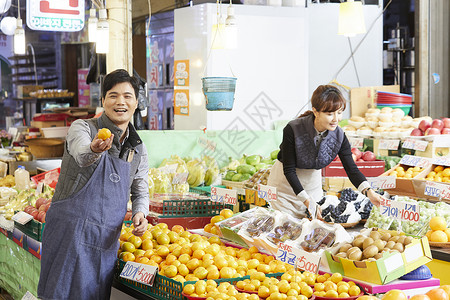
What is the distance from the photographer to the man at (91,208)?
2842 millimetres

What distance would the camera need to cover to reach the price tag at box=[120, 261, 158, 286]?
2.81 meters

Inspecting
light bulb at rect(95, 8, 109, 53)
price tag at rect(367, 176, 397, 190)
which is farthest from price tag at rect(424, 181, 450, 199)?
light bulb at rect(95, 8, 109, 53)

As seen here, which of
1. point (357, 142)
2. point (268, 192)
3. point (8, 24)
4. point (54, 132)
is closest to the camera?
point (268, 192)

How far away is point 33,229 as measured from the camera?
411 cm

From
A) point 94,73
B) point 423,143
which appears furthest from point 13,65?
point 423,143

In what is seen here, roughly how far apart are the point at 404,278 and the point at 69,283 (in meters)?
1.63

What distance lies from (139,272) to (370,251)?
1.13m

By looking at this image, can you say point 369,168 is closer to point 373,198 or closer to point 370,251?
point 373,198

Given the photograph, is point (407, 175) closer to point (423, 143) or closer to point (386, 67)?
point (423, 143)

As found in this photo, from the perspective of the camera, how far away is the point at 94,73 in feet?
31.4

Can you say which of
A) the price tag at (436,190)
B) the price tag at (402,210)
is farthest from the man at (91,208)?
the price tag at (436,190)

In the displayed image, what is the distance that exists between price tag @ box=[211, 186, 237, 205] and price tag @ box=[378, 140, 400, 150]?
2.96 metres

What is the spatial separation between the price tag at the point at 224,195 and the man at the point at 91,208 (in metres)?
0.88

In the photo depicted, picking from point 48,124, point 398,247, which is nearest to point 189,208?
point 398,247
